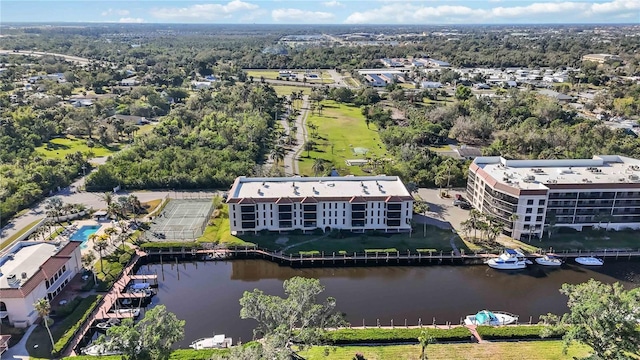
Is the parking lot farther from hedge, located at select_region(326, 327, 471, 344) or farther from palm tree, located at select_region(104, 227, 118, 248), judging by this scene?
palm tree, located at select_region(104, 227, 118, 248)

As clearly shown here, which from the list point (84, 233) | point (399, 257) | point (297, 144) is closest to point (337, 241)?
point (399, 257)

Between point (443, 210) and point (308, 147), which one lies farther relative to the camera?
point (308, 147)

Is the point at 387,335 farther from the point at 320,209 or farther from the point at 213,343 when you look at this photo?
the point at 320,209

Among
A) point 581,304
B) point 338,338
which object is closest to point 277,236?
point 338,338

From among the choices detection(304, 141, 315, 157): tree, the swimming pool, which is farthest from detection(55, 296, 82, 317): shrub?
detection(304, 141, 315, 157): tree

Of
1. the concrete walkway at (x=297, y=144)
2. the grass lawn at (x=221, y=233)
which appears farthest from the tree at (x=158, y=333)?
the concrete walkway at (x=297, y=144)

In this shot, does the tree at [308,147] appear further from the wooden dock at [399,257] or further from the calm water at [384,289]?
the calm water at [384,289]
